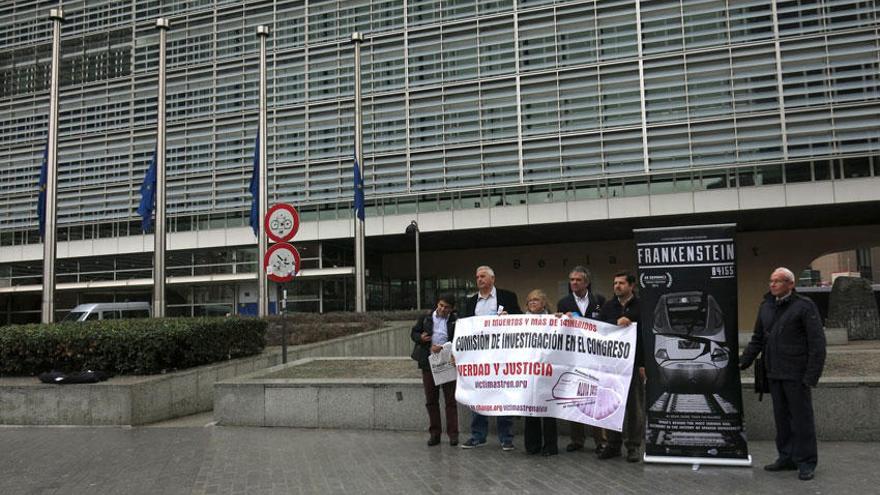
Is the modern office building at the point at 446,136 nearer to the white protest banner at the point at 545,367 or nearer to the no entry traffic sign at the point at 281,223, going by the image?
the no entry traffic sign at the point at 281,223

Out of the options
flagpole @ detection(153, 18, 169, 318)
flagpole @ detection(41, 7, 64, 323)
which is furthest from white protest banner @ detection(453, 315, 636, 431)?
flagpole @ detection(41, 7, 64, 323)

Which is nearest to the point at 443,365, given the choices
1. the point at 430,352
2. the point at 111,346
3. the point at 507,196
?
the point at 430,352

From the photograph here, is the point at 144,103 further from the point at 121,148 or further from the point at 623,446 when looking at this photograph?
the point at 623,446

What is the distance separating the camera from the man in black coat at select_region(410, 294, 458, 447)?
6973 millimetres

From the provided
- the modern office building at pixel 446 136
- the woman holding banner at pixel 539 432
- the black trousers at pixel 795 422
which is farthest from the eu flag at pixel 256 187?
the black trousers at pixel 795 422

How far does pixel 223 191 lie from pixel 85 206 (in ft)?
28.5

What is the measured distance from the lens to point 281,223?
1077 cm

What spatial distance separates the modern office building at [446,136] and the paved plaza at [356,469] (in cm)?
2356

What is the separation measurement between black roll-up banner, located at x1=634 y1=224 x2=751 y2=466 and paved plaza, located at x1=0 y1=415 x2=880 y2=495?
0.85 ft

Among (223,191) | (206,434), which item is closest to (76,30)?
(223,191)

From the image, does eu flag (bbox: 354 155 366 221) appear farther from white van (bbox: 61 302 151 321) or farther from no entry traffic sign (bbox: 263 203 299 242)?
no entry traffic sign (bbox: 263 203 299 242)

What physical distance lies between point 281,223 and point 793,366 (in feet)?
25.5

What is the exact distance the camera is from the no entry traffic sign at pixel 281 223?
10734 mm

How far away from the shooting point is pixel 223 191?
1356 inches
